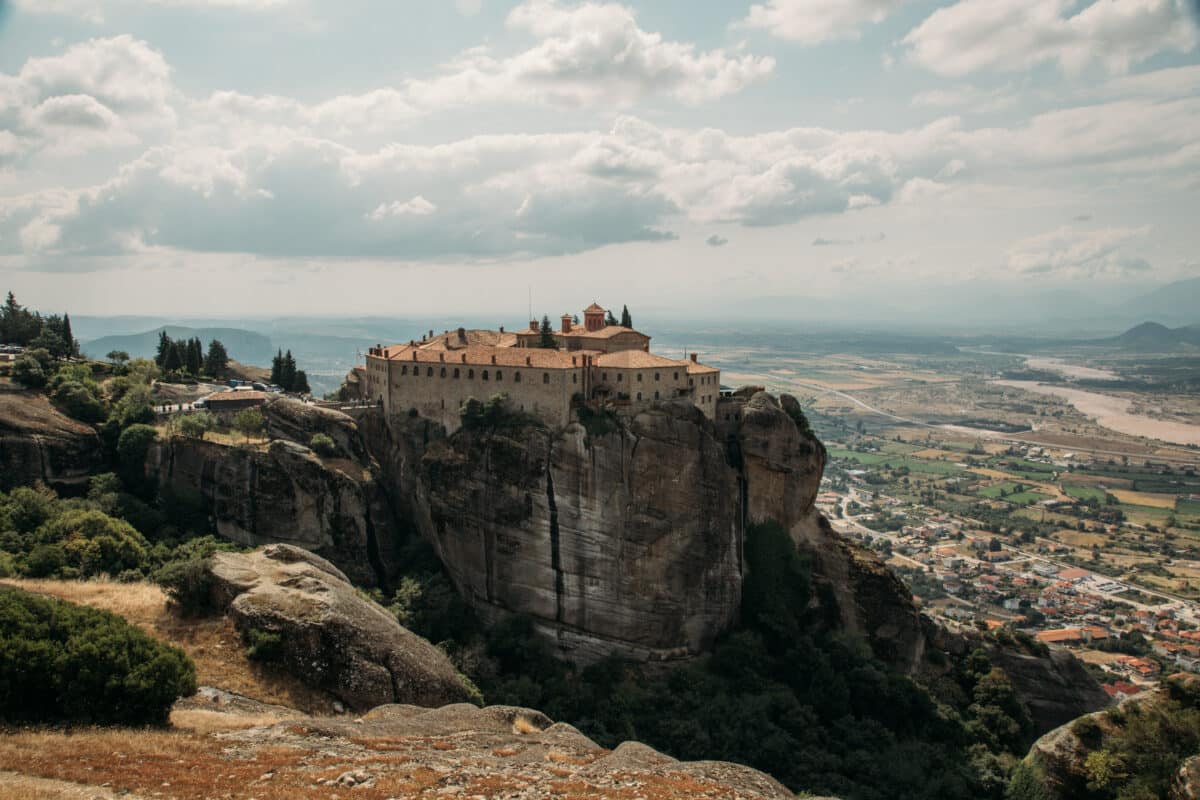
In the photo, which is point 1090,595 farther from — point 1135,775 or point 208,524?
point 208,524

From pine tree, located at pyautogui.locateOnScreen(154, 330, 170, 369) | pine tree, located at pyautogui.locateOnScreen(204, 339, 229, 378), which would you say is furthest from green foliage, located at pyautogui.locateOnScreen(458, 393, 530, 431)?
pine tree, located at pyautogui.locateOnScreen(154, 330, 170, 369)

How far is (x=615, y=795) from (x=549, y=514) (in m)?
31.5

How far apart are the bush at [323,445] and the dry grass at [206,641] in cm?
2471

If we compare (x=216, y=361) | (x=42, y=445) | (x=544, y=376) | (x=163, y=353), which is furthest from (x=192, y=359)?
(x=544, y=376)

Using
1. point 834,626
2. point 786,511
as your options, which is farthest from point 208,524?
point 834,626

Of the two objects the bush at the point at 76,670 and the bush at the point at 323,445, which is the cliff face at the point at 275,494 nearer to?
the bush at the point at 323,445

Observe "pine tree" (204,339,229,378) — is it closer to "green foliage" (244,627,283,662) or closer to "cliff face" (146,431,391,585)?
"cliff face" (146,431,391,585)

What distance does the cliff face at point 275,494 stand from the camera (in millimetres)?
52125

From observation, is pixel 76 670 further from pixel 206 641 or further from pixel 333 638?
pixel 333 638

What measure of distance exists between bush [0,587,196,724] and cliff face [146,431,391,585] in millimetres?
28804

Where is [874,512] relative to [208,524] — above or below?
below

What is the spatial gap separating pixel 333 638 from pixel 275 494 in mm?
26029

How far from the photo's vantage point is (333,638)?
29.1 m

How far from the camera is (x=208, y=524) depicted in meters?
52.1
